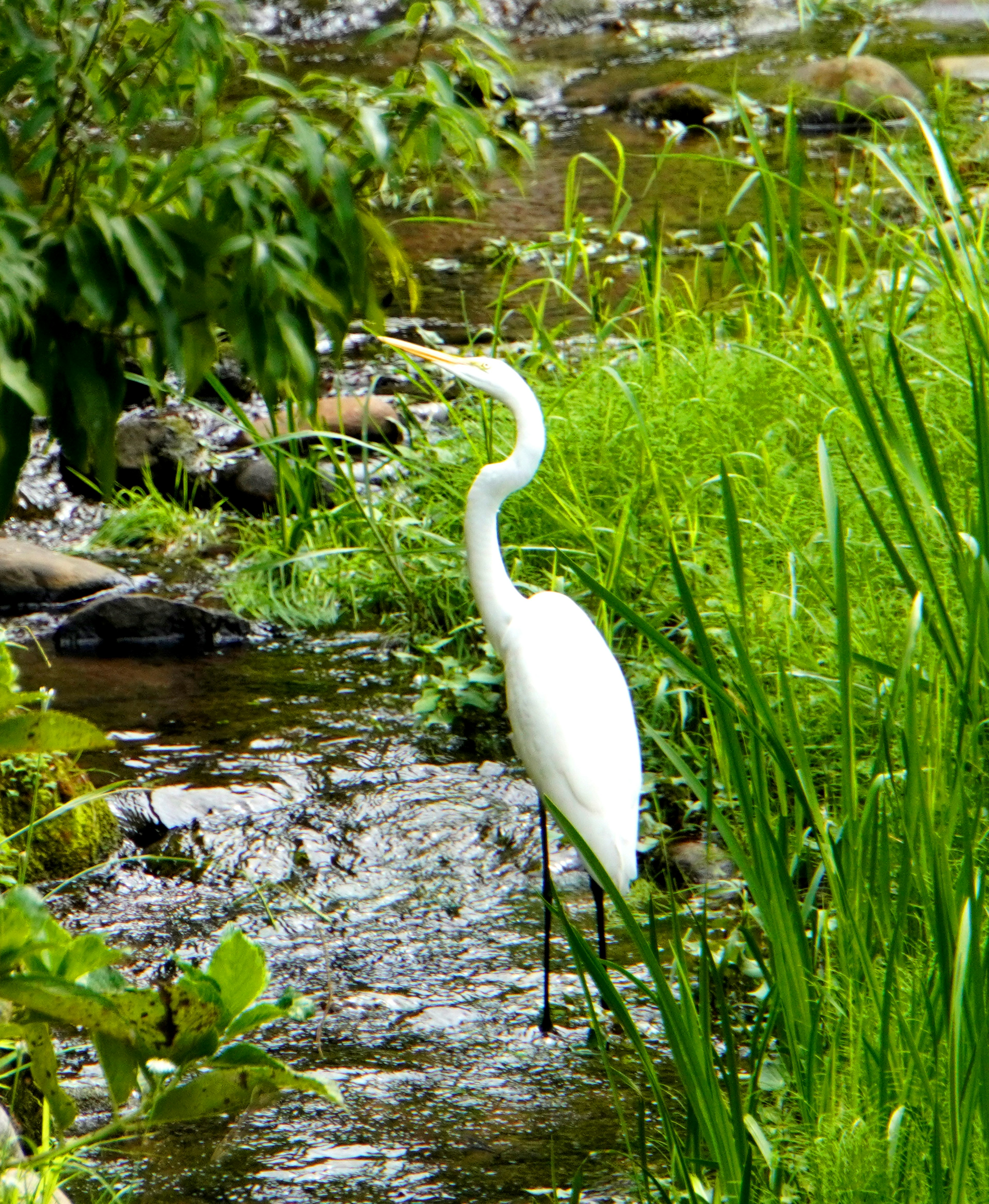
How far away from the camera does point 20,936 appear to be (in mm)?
1159

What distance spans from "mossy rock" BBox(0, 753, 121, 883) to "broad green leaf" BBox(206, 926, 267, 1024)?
2.12 m

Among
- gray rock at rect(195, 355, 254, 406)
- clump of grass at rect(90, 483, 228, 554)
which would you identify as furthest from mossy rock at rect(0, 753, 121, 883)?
gray rock at rect(195, 355, 254, 406)

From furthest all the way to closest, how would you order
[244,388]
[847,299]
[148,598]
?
[244,388] < [847,299] < [148,598]

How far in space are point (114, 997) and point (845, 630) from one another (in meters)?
0.87

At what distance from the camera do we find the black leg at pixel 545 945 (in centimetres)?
291

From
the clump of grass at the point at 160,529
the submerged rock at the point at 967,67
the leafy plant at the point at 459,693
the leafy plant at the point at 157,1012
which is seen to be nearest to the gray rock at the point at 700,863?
the leafy plant at the point at 459,693

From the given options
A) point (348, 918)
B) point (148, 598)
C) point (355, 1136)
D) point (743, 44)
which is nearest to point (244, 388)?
point (148, 598)

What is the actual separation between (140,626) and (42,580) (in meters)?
0.54

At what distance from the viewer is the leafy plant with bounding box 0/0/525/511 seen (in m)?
1.30

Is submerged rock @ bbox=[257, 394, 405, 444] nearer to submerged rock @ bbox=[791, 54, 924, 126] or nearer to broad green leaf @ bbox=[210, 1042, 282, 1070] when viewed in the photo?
broad green leaf @ bbox=[210, 1042, 282, 1070]

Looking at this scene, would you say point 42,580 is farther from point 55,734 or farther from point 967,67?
point 967,67

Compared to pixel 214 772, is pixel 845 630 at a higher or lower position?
higher

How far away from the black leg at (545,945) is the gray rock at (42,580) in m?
2.23

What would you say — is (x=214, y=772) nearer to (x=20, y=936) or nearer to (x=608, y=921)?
(x=608, y=921)
